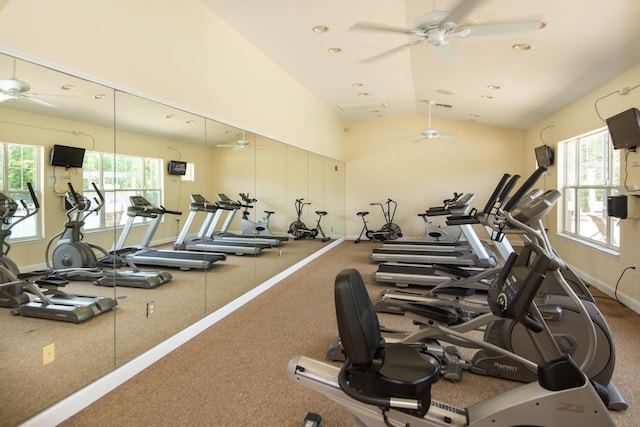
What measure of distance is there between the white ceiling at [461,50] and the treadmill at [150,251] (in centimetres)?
205

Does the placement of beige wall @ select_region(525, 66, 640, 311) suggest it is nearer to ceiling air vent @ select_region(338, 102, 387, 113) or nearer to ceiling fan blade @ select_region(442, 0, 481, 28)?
ceiling fan blade @ select_region(442, 0, 481, 28)

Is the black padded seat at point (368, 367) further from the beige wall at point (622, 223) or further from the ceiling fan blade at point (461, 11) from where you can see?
the beige wall at point (622, 223)

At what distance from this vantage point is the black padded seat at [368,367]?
154cm

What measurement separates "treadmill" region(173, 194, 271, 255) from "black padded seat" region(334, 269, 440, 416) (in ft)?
8.38

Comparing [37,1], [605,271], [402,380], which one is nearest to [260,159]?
[37,1]

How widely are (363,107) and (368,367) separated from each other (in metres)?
7.03

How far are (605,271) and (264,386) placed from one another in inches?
184

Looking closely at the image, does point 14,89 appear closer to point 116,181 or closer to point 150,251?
point 116,181

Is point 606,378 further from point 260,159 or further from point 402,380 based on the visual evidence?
point 260,159

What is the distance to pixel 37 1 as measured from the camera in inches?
79.1

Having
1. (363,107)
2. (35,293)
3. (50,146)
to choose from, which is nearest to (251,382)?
(35,293)

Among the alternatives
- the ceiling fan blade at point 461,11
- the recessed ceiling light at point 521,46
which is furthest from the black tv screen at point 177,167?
the recessed ceiling light at point 521,46

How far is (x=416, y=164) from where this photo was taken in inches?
355

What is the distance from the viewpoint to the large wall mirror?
214 centimetres
